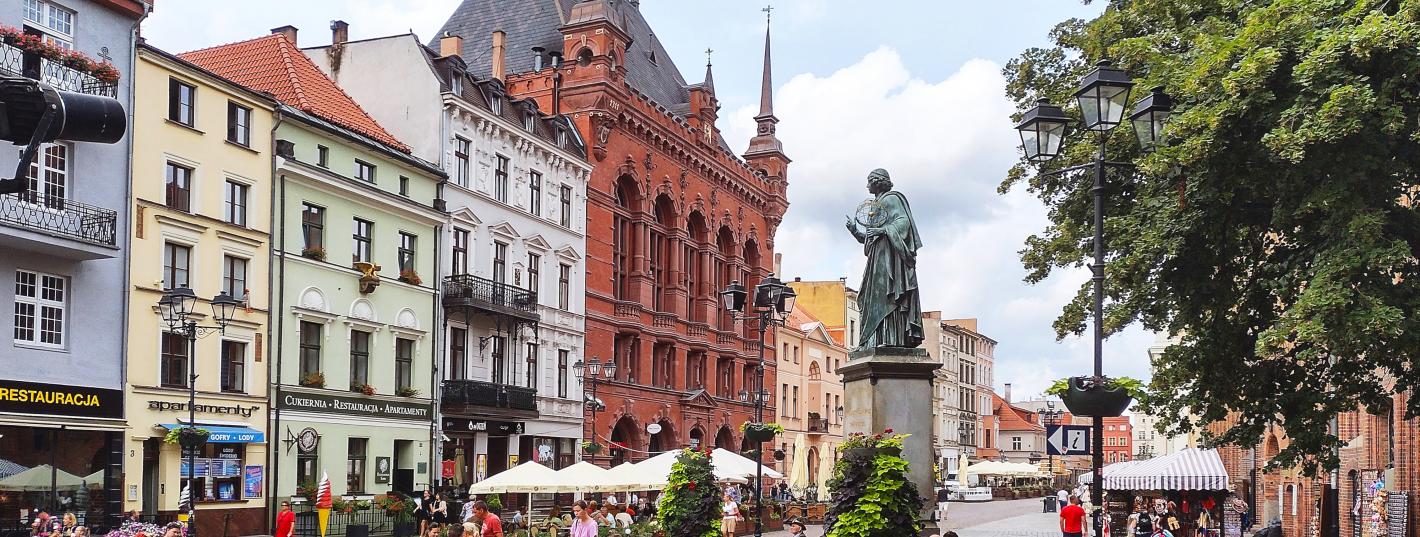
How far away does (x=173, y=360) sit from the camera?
1255 inches

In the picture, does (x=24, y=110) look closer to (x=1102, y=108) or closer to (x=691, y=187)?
(x=1102, y=108)

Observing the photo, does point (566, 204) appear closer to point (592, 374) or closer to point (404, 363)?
point (592, 374)

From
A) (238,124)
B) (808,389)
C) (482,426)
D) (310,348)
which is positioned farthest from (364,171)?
(808,389)

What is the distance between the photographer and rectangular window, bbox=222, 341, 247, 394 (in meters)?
33.2

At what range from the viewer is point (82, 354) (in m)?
29.0

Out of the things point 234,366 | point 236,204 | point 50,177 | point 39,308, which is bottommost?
point 234,366

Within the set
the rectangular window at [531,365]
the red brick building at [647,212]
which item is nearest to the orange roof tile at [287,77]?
the rectangular window at [531,365]

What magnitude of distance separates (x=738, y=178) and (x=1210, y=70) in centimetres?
4746

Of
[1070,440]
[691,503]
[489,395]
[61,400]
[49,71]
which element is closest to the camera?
[1070,440]

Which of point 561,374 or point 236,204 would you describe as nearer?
point 236,204

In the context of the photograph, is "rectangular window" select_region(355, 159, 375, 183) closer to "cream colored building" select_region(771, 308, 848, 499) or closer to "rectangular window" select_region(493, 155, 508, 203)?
"rectangular window" select_region(493, 155, 508, 203)

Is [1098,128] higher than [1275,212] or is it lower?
higher

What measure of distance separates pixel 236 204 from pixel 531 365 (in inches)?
570

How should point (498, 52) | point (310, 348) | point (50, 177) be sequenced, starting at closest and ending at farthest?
point (50, 177), point (310, 348), point (498, 52)
